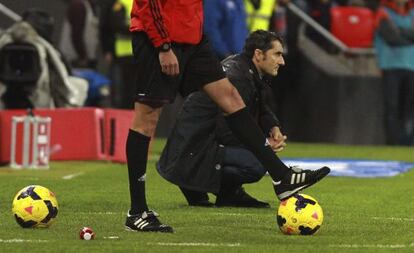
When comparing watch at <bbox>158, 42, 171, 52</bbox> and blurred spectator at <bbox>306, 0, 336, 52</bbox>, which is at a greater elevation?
watch at <bbox>158, 42, 171, 52</bbox>

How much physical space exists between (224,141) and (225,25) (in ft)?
22.4

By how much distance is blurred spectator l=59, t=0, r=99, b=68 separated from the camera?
1967 centimetres

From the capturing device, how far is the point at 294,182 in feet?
26.1

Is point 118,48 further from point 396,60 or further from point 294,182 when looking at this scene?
point 294,182

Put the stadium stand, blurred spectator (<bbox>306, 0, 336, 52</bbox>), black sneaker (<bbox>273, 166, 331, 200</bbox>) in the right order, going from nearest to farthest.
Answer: black sneaker (<bbox>273, 166, 331, 200</bbox>) < the stadium stand < blurred spectator (<bbox>306, 0, 336, 52</bbox>)

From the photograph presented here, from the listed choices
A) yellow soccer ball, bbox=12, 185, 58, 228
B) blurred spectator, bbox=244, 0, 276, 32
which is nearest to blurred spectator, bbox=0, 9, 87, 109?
blurred spectator, bbox=244, 0, 276, 32

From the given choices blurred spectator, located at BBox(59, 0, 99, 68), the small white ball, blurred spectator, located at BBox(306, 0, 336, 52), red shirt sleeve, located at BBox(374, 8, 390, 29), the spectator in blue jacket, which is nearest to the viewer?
the small white ball

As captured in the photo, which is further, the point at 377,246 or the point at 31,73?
the point at 31,73

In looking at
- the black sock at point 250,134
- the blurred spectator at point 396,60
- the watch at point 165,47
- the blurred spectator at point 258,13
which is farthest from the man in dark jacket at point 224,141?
the blurred spectator at point 396,60

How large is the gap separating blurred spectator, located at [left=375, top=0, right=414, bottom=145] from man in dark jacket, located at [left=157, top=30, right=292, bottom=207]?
9749 millimetres

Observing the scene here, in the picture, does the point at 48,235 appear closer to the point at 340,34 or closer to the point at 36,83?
the point at 36,83

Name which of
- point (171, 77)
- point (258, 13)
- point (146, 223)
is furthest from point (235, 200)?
point (258, 13)

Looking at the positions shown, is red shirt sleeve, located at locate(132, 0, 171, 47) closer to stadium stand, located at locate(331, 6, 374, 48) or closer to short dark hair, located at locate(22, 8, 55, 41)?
short dark hair, located at locate(22, 8, 55, 41)

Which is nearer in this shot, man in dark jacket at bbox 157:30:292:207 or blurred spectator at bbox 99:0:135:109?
man in dark jacket at bbox 157:30:292:207
